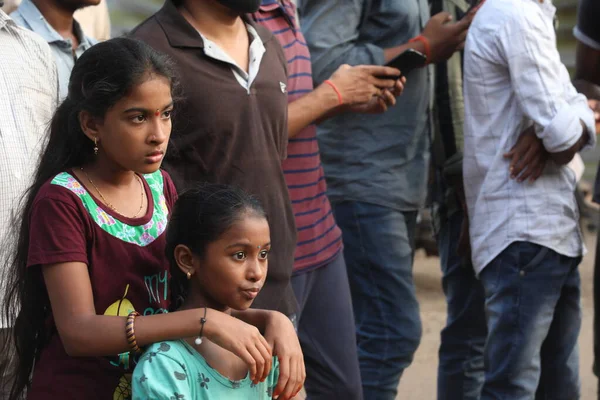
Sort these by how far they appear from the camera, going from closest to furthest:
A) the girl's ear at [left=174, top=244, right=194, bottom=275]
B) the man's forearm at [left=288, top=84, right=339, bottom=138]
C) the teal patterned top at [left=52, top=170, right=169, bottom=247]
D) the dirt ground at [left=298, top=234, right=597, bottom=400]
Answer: the teal patterned top at [left=52, top=170, right=169, bottom=247] → the girl's ear at [left=174, top=244, right=194, bottom=275] → the man's forearm at [left=288, top=84, right=339, bottom=138] → the dirt ground at [left=298, top=234, right=597, bottom=400]

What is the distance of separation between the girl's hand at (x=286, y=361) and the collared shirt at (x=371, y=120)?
1.63 meters

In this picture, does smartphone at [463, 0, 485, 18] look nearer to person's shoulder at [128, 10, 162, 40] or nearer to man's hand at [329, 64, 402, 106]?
man's hand at [329, 64, 402, 106]

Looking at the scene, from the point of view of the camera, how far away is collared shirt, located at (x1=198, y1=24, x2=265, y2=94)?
2902 millimetres

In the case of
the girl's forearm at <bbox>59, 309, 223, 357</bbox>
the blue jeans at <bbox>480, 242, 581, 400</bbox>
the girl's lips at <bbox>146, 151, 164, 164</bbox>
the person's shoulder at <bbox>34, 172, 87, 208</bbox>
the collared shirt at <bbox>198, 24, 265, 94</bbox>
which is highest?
the girl's lips at <bbox>146, 151, 164, 164</bbox>

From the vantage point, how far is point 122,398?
2250mm

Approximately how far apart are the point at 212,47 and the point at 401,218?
4.30ft

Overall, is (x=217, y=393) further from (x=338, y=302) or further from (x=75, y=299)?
(x=338, y=302)

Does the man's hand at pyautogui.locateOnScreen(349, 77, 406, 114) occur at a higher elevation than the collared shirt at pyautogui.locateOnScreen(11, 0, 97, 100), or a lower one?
lower

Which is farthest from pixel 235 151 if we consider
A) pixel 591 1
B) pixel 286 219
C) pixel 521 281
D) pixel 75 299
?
pixel 591 1

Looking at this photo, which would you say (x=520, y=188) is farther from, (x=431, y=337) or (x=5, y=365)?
(x=431, y=337)

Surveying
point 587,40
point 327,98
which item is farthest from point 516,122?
point 587,40

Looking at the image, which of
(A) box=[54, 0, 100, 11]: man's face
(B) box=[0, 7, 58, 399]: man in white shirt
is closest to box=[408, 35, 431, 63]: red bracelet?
(A) box=[54, 0, 100, 11]: man's face

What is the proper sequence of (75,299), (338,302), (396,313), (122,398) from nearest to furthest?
1. (75,299)
2. (122,398)
3. (338,302)
4. (396,313)

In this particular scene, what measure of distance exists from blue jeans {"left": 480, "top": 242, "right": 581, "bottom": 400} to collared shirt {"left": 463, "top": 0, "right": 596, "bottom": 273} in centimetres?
5
